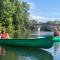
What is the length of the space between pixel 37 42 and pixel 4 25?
98.8 ft

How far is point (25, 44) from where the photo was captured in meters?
22.0

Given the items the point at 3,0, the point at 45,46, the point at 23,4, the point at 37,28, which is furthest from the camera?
the point at 37,28

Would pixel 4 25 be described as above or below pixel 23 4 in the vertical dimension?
below

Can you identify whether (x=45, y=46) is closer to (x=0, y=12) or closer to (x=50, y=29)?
(x=0, y=12)

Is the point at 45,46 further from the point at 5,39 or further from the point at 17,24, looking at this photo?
the point at 17,24

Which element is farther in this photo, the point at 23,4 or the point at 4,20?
the point at 23,4

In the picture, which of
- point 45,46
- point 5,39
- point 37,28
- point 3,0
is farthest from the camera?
point 37,28

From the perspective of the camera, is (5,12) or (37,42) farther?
(5,12)

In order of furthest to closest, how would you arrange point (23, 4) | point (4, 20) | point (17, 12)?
point (23, 4)
point (17, 12)
point (4, 20)

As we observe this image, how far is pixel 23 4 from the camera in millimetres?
65812

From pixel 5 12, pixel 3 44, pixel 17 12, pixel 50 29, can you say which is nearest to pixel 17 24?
pixel 17 12

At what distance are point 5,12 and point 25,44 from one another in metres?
24.7

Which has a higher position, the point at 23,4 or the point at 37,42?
the point at 23,4

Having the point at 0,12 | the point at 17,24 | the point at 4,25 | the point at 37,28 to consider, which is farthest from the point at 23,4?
the point at 37,28
